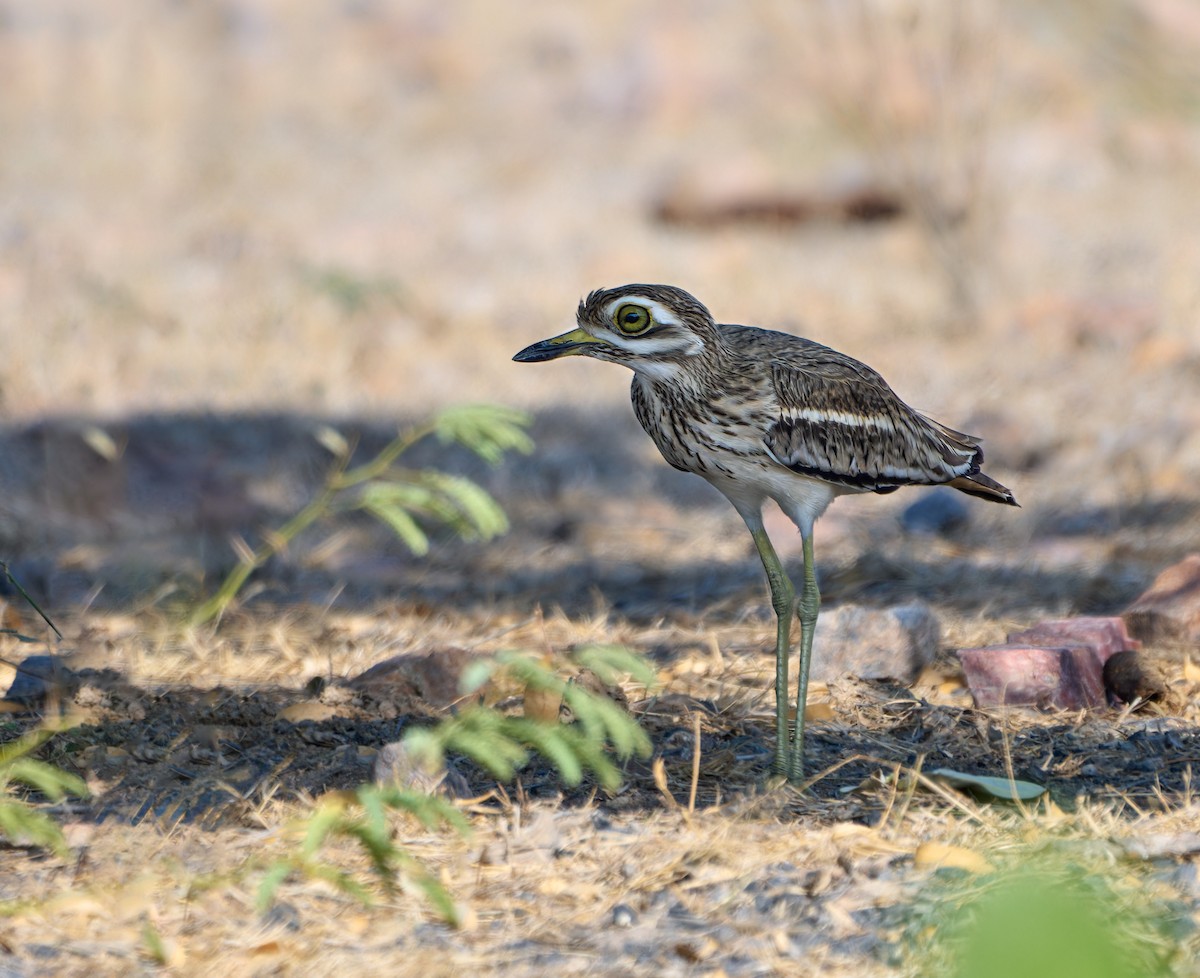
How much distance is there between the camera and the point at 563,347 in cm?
315

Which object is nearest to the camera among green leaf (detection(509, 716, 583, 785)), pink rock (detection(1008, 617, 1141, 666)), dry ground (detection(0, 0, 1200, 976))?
green leaf (detection(509, 716, 583, 785))

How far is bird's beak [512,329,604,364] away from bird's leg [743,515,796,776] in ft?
1.73

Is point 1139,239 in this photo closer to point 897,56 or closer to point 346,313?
point 897,56

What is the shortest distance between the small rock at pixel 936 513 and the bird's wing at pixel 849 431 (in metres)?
1.99

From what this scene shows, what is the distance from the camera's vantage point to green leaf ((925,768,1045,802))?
287cm

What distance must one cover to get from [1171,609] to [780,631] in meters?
1.28

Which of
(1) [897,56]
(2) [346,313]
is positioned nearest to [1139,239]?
(1) [897,56]

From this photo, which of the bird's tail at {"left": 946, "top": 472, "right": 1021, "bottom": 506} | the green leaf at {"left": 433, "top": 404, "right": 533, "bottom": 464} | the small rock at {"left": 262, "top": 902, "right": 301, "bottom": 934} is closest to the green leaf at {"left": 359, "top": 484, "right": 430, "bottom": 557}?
the green leaf at {"left": 433, "top": 404, "right": 533, "bottom": 464}

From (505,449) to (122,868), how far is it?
396cm

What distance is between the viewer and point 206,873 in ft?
8.55

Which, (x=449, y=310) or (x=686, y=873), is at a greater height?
(x=449, y=310)

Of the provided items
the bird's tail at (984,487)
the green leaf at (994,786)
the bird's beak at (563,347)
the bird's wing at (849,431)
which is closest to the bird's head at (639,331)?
the bird's beak at (563,347)

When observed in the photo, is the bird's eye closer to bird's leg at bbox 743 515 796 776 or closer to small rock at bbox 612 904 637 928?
bird's leg at bbox 743 515 796 776

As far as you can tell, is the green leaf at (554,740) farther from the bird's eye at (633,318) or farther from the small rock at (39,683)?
the small rock at (39,683)
